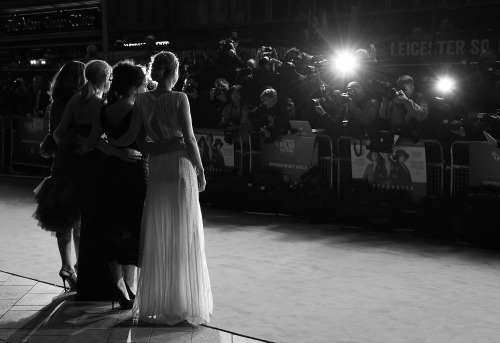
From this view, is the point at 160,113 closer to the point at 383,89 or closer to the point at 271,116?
the point at 383,89

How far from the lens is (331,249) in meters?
9.41

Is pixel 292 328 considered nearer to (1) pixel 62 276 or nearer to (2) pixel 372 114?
(1) pixel 62 276

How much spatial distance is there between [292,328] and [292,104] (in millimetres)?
5966

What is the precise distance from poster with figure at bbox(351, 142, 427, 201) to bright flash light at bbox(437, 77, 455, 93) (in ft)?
3.14

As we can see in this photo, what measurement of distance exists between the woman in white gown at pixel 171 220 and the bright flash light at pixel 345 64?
6272mm

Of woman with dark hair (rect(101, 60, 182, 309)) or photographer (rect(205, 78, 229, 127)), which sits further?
photographer (rect(205, 78, 229, 127))

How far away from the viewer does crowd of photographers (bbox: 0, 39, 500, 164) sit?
10.5m

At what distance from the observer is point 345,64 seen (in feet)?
40.0

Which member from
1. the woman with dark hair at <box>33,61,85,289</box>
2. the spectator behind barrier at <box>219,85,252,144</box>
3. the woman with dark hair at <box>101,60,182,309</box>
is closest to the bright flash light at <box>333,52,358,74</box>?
the spectator behind barrier at <box>219,85,252,144</box>

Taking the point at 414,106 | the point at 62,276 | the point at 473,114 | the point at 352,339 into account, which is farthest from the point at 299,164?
the point at 352,339

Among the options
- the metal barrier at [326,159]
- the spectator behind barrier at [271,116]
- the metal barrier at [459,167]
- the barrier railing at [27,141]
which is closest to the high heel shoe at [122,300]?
the metal barrier at [459,167]

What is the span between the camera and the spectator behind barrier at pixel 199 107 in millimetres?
13000

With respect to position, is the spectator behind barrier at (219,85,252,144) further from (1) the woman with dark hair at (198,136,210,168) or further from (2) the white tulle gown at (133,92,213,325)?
(2) the white tulle gown at (133,92,213,325)

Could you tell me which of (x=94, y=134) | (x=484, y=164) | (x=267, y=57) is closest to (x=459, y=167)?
(x=484, y=164)
